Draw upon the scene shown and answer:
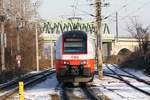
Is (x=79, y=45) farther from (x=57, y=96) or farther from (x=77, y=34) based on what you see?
(x=57, y=96)

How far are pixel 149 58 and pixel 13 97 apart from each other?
28295mm

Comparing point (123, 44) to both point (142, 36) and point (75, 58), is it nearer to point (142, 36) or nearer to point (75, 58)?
point (142, 36)

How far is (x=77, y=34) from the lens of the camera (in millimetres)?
31328

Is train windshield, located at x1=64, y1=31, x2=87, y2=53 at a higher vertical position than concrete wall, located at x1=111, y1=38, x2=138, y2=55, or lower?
higher

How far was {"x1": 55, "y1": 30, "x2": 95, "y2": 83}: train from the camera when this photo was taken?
30719 mm

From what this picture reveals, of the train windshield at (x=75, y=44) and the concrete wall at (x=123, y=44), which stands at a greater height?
the train windshield at (x=75, y=44)

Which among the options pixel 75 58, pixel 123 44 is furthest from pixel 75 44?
pixel 123 44

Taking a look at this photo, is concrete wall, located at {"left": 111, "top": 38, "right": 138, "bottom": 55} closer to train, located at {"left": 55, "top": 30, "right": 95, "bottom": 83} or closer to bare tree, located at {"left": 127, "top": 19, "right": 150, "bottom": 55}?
bare tree, located at {"left": 127, "top": 19, "right": 150, "bottom": 55}

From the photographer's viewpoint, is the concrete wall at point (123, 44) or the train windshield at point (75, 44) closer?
the train windshield at point (75, 44)

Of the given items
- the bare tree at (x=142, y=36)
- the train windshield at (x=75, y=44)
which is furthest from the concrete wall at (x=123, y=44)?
the train windshield at (x=75, y=44)

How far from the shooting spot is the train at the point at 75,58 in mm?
30719

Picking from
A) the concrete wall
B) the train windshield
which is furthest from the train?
the concrete wall

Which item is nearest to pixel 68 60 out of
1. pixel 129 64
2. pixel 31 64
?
pixel 129 64

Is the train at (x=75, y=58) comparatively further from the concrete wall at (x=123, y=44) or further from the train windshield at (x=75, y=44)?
the concrete wall at (x=123, y=44)
